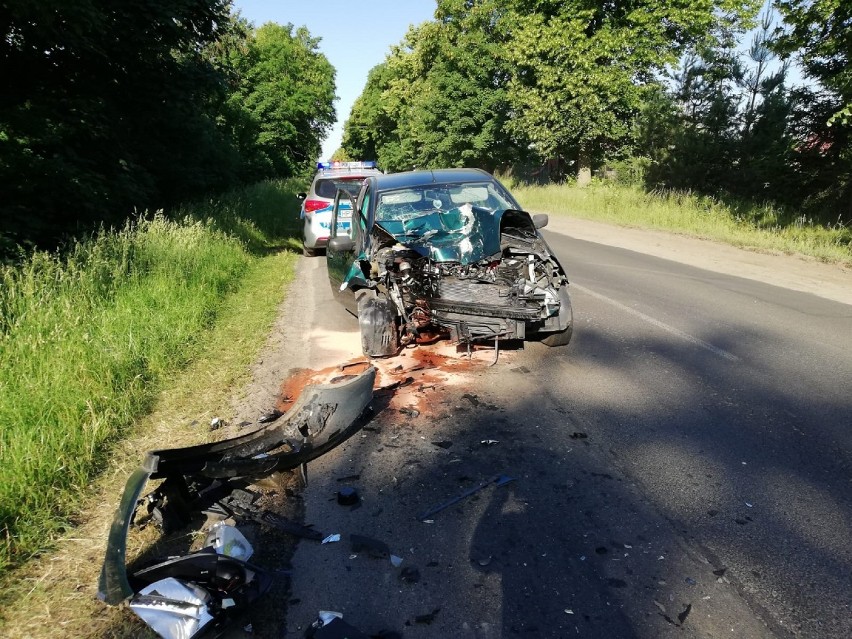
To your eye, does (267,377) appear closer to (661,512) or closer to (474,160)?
(661,512)

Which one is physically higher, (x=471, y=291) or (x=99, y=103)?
(x=99, y=103)

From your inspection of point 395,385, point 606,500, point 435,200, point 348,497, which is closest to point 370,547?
point 348,497

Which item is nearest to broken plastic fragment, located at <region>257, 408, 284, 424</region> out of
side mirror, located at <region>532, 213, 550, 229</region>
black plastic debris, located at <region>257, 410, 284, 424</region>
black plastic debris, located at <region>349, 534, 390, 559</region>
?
black plastic debris, located at <region>257, 410, 284, 424</region>

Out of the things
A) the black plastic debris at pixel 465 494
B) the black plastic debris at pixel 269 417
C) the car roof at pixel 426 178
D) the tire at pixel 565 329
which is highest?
the car roof at pixel 426 178

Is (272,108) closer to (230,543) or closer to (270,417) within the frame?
(270,417)

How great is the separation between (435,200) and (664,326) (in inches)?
125

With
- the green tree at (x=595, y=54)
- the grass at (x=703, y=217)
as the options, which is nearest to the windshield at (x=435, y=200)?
the grass at (x=703, y=217)

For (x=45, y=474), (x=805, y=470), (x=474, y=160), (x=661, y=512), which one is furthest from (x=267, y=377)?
(x=474, y=160)

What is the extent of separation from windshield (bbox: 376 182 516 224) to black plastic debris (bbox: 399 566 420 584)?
14.2 feet

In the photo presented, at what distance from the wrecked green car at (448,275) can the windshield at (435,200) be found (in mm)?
13

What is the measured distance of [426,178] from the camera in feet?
24.1

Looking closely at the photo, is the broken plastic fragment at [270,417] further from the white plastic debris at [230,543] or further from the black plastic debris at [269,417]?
→ the white plastic debris at [230,543]

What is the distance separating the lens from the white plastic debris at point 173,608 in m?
2.36

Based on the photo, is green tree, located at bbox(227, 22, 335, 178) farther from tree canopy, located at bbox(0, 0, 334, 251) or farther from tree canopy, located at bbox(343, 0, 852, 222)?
tree canopy, located at bbox(0, 0, 334, 251)
